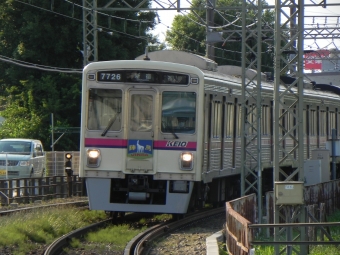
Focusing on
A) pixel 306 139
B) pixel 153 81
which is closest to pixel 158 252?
pixel 153 81

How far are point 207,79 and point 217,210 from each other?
4.18 metres

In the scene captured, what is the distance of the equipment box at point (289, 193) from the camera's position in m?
11.1

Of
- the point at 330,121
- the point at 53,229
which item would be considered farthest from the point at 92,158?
the point at 330,121

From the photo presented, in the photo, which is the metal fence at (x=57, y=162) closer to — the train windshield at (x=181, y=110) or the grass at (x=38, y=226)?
the grass at (x=38, y=226)

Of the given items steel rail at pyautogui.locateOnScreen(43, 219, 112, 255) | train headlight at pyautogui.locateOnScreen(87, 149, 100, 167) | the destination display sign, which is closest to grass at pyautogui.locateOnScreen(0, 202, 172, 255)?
steel rail at pyautogui.locateOnScreen(43, 219, 112, 255)

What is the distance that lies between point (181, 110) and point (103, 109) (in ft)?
4.87

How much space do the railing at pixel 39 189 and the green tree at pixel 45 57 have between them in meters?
13.4

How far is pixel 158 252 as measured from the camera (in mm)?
12773

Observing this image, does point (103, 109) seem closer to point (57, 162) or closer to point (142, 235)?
point (142, 235)

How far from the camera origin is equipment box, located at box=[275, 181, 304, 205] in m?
11.1

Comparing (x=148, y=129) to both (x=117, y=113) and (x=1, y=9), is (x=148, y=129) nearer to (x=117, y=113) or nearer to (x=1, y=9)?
(x=117, y=113)

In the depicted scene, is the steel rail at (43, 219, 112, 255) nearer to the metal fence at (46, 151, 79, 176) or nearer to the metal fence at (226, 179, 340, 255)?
the metal fence at (226, 179, 340, 255)

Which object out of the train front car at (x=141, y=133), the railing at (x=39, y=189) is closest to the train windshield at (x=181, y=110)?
→ the train front car at (x=141, y=133)

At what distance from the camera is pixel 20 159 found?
89.0 ft
